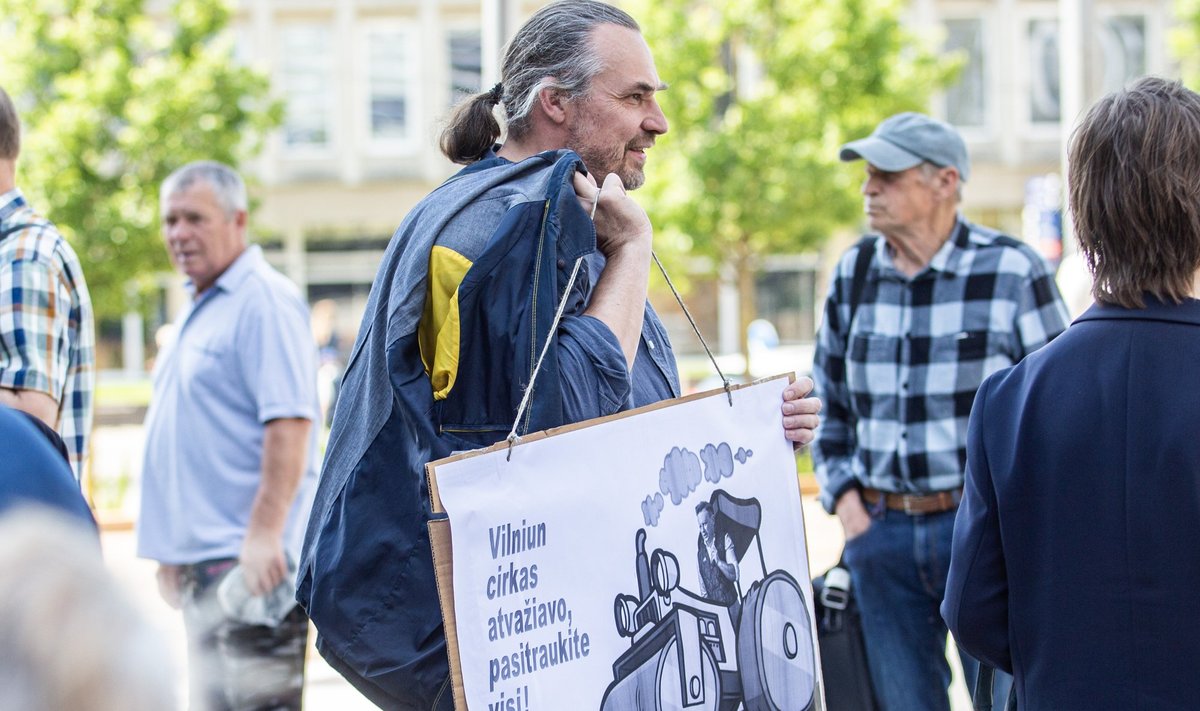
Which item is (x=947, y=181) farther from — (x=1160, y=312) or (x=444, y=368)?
(x=444, y=368)

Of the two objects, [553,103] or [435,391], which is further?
[553,103]

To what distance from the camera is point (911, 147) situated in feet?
13.2

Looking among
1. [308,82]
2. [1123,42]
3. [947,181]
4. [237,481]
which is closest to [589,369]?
[947,181]

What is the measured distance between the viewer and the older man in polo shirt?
13.5ft

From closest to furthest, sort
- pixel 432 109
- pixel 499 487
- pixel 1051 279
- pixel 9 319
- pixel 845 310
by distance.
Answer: pixel 499 487, pixel 9 319, pixel 1051 279, pixel 845 310, pixel 432 109

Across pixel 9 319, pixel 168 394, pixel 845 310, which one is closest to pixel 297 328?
pixel 168 394

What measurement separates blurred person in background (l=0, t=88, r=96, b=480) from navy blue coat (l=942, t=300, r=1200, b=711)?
211 cm

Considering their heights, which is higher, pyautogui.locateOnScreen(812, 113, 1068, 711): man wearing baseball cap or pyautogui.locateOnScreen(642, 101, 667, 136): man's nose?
pyautogui.locateOnScreen(642, 101, 667, 136): man's nose

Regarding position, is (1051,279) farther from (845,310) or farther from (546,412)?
(546,412)

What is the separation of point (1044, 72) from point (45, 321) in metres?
28.3

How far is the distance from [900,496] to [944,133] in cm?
113

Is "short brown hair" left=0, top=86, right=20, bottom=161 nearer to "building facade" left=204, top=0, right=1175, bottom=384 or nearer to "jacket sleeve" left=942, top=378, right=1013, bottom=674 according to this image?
"jacket sleeve" left=942, top=378, right=1013, bottom=674

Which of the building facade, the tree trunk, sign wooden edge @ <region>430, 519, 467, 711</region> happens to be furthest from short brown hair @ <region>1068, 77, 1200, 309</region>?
the building facade

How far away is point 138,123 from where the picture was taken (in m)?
15.7
